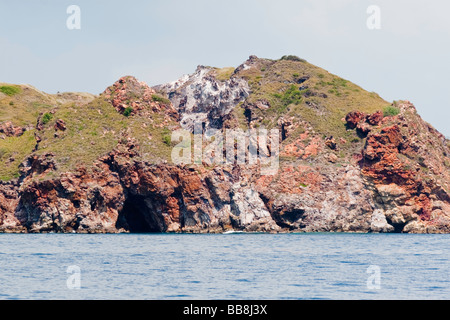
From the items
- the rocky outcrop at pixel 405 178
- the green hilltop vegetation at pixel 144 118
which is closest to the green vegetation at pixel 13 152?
the green hilltop vegetation at pixel 144 118

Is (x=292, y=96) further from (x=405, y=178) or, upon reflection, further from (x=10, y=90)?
(x=10, y=90)

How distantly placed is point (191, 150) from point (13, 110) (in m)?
63.0

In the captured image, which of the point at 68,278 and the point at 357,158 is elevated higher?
the point at 357,158

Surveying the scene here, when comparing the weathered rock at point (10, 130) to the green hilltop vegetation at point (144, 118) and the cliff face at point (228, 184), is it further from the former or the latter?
the cliff face at point (228, 184)

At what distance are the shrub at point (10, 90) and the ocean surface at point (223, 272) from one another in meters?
123

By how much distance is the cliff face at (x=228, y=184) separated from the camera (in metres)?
127

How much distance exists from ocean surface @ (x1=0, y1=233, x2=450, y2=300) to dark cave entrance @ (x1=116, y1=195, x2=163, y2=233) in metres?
52.6

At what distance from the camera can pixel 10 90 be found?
194000 millimetres

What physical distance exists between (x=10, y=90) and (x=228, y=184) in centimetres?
9610

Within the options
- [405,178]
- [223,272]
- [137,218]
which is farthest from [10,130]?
[223,272]

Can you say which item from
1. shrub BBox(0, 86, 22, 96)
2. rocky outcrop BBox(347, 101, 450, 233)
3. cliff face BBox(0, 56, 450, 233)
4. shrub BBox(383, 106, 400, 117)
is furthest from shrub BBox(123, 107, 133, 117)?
shrub BBox(383, 106, 400, 117)

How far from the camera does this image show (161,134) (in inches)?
5787
